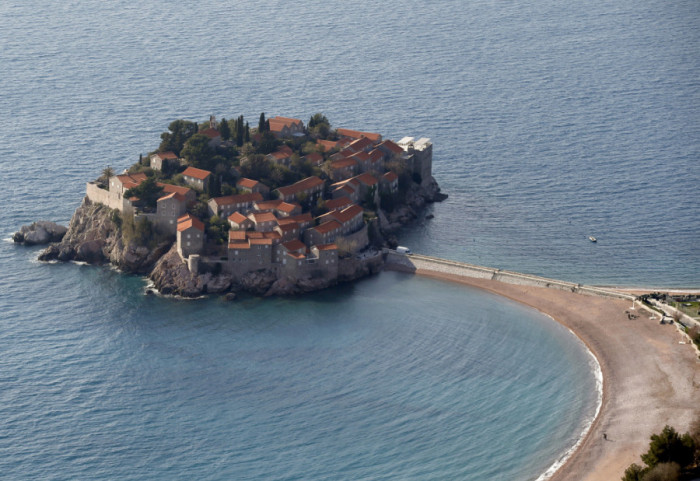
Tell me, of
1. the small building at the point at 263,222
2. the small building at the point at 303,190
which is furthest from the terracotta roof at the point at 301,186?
the small building at the point at 263,222

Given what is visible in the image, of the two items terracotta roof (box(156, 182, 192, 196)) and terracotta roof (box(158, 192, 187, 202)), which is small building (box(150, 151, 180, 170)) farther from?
terracotta roof (box(158, 192, 187, 202))

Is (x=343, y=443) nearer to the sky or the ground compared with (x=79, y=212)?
nearer to the ground

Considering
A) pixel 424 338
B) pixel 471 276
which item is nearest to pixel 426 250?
pixel 471 276

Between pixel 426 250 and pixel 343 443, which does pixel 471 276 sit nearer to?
pixel 426 250

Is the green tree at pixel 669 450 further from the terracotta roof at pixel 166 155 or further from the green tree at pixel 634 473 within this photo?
the terracotta roof at pixel 166 155

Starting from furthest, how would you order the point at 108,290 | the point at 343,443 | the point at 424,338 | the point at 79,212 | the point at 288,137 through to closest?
the point at 288,137 < the point at 79,212 < the point at 108,290 < the point at 424,338 < the point at 343,443

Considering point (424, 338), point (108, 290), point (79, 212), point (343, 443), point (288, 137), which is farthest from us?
point (288, 137)

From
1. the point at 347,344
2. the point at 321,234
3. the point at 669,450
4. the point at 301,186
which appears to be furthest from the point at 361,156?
the point at 669,450
